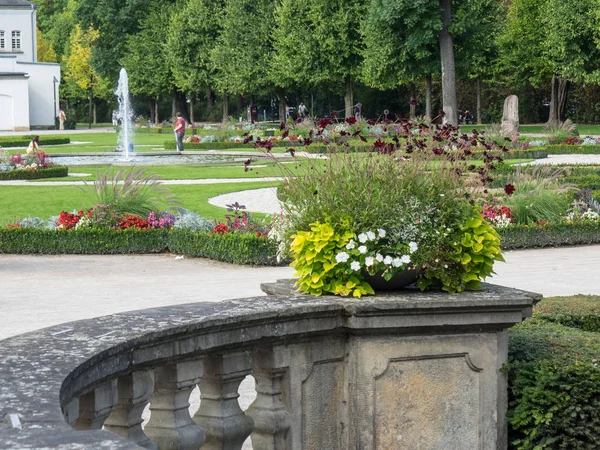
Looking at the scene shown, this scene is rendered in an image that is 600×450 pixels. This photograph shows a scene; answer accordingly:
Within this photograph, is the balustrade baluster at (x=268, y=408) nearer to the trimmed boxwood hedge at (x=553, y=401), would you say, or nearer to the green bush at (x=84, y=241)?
the trimmed boxwood hedge at (x=553, y=401)

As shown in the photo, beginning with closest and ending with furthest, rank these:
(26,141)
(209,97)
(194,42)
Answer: (26,141), (194,42), (209,97)

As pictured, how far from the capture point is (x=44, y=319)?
815 cm

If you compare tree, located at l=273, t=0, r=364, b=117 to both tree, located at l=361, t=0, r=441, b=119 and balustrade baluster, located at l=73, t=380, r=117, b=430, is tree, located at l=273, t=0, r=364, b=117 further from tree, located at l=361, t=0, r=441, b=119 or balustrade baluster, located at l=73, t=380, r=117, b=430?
balustrade baluster, located at l=73, t=380, r=117, b=430

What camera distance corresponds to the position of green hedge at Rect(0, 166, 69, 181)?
22734 millimetres

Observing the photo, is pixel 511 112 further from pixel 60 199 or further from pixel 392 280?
pixel 392 280

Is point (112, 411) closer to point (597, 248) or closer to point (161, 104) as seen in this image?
point (597, 248)

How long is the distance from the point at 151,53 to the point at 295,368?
2217 inches

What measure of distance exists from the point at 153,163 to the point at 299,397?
25.0m

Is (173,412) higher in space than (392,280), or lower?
lower

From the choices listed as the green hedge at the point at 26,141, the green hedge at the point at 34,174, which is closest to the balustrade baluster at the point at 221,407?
the green hedge at the point at 34,174

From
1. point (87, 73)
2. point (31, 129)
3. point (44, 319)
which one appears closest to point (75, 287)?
point (44, 319)

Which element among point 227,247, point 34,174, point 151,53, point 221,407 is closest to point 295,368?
point 221,407

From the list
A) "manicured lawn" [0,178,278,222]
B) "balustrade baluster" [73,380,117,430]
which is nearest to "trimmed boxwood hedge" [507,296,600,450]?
"balustrade baluster" [73,380,117,430]

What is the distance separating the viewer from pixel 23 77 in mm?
58906
